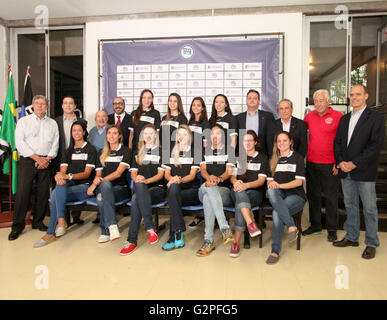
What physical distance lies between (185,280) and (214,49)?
124 inches

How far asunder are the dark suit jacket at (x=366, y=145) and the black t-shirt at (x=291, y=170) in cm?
44

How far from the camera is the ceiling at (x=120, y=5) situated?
4035 mm

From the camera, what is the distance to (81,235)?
3.33 m

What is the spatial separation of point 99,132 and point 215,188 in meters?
1.68

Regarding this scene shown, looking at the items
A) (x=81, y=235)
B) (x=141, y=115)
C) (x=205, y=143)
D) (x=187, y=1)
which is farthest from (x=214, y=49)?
(x=81, y=235)

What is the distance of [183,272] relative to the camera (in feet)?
7.86

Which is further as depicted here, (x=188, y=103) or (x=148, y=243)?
(x=188, y=103)

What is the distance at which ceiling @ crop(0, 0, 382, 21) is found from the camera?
4.04 metres

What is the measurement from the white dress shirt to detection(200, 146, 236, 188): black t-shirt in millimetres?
1756

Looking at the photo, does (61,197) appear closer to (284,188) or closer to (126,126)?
(126,126)

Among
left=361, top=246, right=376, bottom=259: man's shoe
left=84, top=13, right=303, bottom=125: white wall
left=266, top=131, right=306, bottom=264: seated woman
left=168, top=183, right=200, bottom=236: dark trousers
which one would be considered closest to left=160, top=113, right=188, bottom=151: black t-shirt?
left=168, top=183, right=200, bottom=236: dark trousers

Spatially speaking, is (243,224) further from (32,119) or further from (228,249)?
(32,119)

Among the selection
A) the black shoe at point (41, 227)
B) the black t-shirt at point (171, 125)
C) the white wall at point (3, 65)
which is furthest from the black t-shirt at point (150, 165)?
the white wall at point (3, 65)

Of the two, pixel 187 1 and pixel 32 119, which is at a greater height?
pixel 187 1
